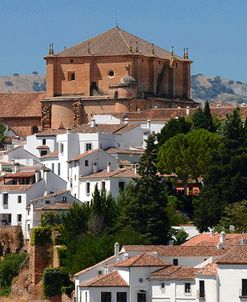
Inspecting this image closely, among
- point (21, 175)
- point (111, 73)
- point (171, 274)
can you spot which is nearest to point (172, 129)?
point (21, 175)

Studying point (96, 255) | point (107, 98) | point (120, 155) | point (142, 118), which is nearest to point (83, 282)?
point (96, 255)

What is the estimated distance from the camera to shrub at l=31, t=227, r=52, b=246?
99688 millimetres

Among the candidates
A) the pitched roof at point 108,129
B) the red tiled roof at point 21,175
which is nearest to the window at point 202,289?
the red tiled roof at point 21,175

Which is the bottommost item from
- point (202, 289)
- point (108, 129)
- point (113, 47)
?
point (202, 289)

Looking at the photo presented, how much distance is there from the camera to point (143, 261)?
281 ft

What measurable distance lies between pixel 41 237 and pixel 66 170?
12.1 metres

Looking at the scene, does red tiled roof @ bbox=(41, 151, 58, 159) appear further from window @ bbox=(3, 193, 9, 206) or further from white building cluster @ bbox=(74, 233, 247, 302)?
white building cluster @ bbox=(74, 233, 247, 302)

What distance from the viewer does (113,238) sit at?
3681 inches

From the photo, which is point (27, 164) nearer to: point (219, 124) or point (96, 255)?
point (219, 124)

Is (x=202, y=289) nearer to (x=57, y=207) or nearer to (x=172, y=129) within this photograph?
(x=57, y=207)

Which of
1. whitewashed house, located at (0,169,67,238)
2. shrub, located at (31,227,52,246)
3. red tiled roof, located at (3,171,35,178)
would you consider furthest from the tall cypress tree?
red tiled roof, located at (3,171,35,178)

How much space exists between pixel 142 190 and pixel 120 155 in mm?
16502

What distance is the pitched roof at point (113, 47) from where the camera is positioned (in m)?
137

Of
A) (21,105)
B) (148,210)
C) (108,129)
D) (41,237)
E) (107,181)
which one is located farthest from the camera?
(21,105)
